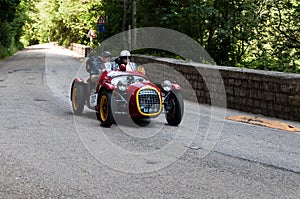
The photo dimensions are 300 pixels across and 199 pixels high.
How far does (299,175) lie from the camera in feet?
20.9

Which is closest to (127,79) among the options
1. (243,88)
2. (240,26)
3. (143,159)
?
(143,159)

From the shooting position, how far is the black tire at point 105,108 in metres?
9.36

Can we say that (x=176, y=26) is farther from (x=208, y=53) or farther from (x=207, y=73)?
(x=207, y=73)

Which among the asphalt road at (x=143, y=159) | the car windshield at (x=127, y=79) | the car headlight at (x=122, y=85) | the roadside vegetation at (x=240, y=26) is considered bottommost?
the asphalt road at (x=143, y=159)

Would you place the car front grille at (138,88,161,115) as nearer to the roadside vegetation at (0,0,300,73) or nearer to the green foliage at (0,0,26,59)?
the roadside vegetation at (0,0,300,73)

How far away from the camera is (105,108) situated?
9.74 meters

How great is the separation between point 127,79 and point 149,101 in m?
0.75

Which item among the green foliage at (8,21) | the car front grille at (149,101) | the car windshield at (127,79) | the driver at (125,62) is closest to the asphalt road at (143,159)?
the car front grille at (149,101)

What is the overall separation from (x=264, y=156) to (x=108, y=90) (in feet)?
10.9

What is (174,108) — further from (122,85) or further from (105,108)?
(105,108)

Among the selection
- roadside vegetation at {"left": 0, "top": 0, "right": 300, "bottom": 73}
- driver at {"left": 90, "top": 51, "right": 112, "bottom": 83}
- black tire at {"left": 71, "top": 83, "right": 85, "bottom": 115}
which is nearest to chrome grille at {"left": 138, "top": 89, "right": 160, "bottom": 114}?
driver at {"left": 90, "top": 51, "right": 112, "bottom": 83}

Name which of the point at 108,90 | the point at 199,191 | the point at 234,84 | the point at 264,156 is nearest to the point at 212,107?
the point at 234,84

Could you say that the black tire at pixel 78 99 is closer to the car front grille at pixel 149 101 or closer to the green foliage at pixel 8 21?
the car front grille at pixel 149 101

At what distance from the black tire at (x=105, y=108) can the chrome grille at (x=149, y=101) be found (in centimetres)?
55
